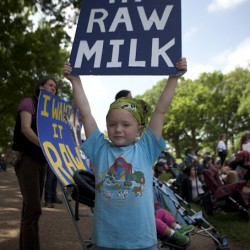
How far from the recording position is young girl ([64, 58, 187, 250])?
2.02 metres

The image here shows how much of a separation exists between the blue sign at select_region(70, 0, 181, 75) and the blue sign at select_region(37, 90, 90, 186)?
612mm

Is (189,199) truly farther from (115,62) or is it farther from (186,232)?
(115,62)

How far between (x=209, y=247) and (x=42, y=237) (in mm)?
2361

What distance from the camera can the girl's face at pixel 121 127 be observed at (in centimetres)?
212

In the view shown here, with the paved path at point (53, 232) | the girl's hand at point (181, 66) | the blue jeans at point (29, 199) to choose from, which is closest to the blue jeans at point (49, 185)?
the paved path at point (53, 232)

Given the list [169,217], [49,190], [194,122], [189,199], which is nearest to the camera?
[169,217]

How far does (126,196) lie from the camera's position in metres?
2.04

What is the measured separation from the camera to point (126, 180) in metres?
2.07

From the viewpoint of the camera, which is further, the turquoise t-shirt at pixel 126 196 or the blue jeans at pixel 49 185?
the blue jeans at pixel 49 185

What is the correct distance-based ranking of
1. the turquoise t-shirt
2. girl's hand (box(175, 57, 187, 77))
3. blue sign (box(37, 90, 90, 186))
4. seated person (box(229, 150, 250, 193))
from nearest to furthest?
the turquoise t-shirt < girl's hand (box(175, 57, 187, 77)) < blue sign (box(37, 90, 90, 186)) < seated person (box(229, 150, 250, 193))

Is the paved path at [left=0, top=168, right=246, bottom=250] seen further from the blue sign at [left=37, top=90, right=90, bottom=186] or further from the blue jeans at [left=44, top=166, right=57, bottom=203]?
the blue sign at [left=37, top=90, right=90, bottom=186]

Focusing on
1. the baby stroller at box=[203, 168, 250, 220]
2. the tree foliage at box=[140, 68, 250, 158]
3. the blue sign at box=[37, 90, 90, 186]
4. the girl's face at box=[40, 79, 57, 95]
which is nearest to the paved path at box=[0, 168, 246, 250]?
the baby stroller at box=[203, 168, 250, 220]

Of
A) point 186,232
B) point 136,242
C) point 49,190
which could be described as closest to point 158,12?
point 136,242

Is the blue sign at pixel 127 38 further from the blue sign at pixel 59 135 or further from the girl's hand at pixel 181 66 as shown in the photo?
the blue sign at pixel 59 135
